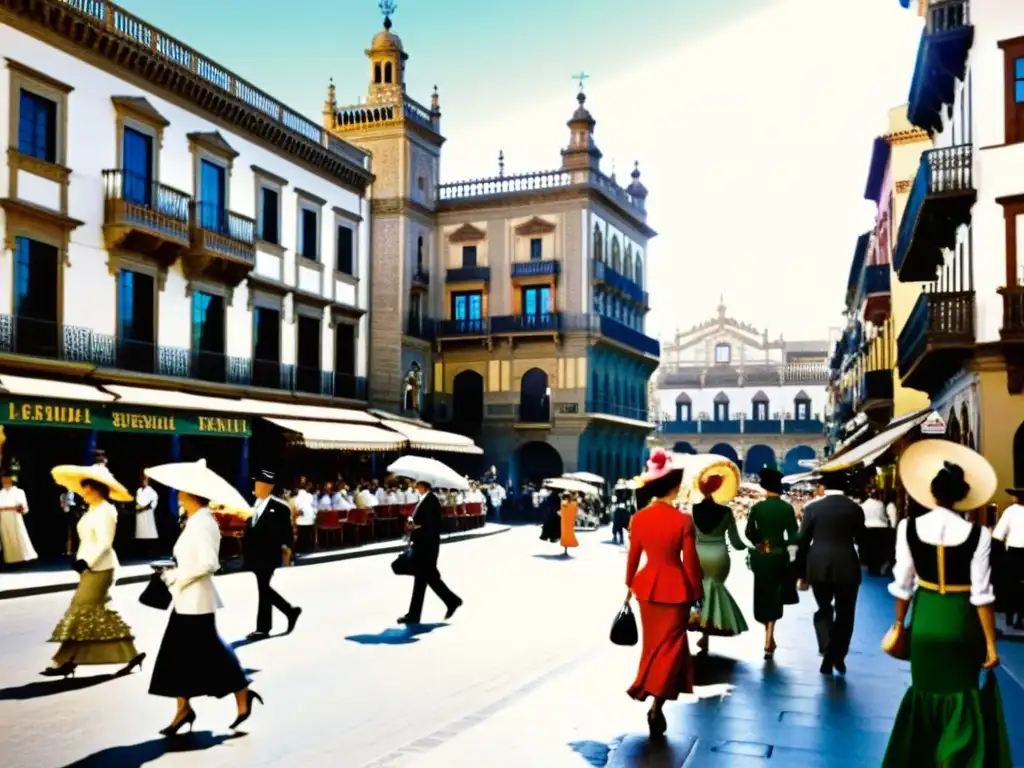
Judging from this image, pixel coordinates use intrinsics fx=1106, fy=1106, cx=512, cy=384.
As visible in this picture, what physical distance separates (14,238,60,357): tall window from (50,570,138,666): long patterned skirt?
1390cm

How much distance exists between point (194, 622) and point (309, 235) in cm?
2733

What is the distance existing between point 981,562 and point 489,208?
143 ft

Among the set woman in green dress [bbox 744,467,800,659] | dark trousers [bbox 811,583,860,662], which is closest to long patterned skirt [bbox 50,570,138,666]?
woman in green dress [bbox 744,467,800,659]

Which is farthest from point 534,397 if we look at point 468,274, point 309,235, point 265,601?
point 265,601

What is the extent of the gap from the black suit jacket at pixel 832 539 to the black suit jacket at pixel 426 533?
459cm

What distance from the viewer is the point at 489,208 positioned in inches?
1918

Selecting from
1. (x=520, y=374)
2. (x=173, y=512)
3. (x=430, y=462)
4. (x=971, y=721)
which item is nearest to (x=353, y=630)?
(x=430, y=462)

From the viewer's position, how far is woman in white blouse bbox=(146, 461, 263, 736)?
745 centimetres

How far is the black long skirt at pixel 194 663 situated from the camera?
24.4 feet

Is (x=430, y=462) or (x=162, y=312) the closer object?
(x=430, y=462)

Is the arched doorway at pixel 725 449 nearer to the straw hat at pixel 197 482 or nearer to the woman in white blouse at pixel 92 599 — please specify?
the woman in white blouse at pixel 92 599

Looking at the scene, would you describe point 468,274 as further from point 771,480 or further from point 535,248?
point 771,480

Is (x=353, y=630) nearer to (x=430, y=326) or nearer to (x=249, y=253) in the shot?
(x=249, y=253)

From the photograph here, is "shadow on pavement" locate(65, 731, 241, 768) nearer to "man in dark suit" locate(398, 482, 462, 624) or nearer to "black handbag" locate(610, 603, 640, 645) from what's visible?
"black handbag" locate(610, 603, 640, 645)
